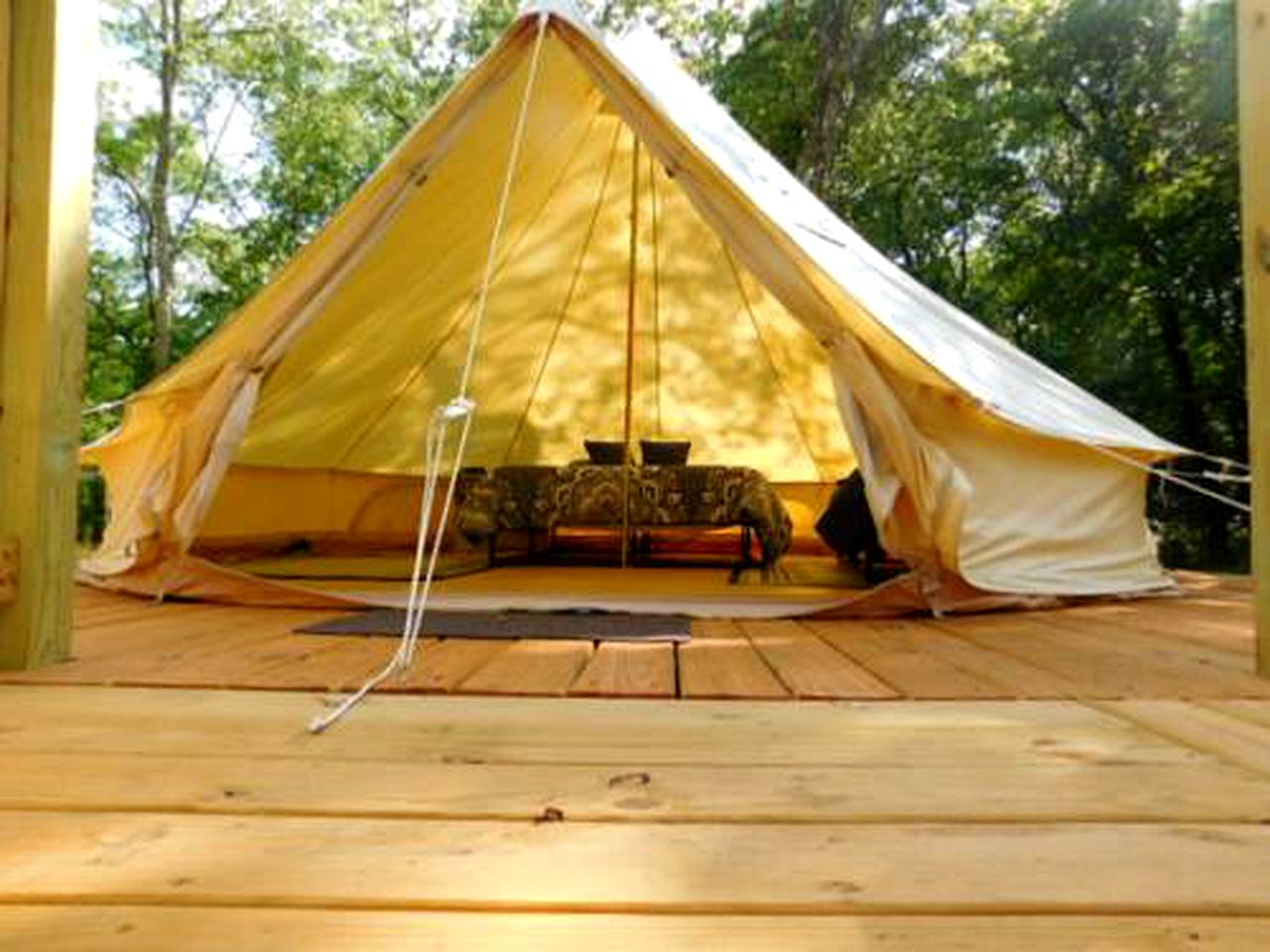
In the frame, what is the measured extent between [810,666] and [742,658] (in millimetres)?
170

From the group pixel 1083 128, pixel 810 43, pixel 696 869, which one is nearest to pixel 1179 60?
pixel 1083 128

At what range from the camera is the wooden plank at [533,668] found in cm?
168

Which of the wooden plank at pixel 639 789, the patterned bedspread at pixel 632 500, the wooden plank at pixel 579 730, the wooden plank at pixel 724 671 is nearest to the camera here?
the wooden plank at pixel 639 789

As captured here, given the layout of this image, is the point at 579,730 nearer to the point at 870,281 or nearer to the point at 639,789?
the point at 639,789

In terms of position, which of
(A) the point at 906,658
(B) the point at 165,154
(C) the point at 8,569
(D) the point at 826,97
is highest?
(B) the point at 165,154

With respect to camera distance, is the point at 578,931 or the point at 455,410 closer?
the point at 578,931

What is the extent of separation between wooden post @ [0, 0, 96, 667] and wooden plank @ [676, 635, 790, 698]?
123 centimetres

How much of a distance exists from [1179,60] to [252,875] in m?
12.5

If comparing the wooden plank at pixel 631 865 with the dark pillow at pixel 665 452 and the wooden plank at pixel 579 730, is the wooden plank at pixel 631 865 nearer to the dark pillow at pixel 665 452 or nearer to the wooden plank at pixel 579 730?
the wooden plank at pixel 579 730

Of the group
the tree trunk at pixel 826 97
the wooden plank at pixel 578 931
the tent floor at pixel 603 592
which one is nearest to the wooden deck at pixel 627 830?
the wooden plank at pixel 578 931

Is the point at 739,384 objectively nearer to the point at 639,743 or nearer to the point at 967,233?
the point at 639,743

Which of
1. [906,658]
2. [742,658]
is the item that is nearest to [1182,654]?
[906,658]

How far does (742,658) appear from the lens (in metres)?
2.06

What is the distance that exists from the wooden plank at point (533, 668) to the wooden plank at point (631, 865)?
2.43ft
